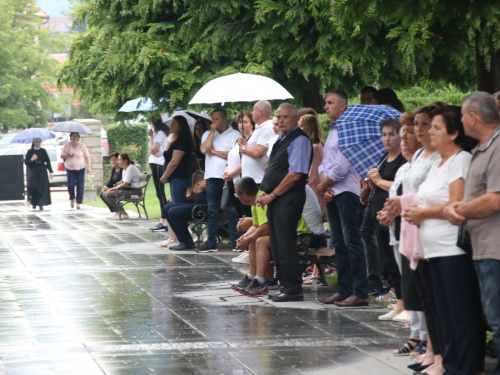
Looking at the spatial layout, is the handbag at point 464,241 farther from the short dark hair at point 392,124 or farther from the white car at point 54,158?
the white car at point 54,158

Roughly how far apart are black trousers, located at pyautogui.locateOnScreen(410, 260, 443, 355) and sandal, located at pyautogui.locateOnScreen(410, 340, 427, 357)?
0.45 m

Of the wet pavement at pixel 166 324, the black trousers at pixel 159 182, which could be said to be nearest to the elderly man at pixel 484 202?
the wet pavement at pixel 166 324

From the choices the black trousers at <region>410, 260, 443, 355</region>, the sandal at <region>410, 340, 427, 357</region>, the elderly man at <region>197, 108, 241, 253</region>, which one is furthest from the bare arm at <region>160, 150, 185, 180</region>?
the black trousers at <region>410, 260, 443, 355</region>

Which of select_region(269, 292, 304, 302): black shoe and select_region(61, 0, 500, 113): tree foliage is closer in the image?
select_region(61, 0, 500, 113): tree foliage

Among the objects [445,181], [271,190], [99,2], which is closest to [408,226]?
[445,181]

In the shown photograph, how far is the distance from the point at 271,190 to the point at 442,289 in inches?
149

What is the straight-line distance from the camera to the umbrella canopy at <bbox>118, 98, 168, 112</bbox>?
678 inches

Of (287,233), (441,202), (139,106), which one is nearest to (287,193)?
(287,233)

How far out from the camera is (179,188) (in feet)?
49.6

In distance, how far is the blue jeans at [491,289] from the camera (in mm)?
5996

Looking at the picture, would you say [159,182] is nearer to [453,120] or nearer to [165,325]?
[165,325]

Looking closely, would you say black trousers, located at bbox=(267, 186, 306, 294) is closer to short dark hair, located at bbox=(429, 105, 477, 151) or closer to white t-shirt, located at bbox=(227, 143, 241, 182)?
white t-shirt, located at bbox=(227, 143, 241, 182)

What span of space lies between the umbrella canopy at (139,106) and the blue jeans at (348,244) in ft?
25.6

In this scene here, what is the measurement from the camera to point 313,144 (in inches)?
432
